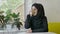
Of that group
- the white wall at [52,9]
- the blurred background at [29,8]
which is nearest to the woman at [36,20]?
the blurred background at [29,8]

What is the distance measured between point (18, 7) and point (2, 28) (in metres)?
0.77

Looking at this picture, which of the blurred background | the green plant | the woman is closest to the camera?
the woman

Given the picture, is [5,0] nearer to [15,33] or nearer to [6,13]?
[6,13]

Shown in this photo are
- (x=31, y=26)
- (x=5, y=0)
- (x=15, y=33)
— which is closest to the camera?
(x=15, y=33)

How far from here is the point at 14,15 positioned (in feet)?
9.73

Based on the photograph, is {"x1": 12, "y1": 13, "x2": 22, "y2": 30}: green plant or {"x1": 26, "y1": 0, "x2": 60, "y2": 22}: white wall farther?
{"x1": 26, "y1": 0, "x2": 60, "y2": 22}: white wall

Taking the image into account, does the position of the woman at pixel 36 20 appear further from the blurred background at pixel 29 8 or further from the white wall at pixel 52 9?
the white wall at pixel 52 9

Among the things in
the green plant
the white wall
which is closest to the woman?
the green plant

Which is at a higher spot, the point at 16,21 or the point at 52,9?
the point at 52,9

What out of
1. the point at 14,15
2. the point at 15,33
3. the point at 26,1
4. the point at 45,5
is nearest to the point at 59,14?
the point at 45,5

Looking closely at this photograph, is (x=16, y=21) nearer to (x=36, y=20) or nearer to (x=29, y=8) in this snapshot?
(x=36, y=20)

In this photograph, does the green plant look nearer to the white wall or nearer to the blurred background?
the blurred background

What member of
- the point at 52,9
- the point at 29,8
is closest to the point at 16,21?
the point at 29,8

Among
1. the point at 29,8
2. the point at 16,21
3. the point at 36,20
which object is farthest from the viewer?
the point at 29,8
